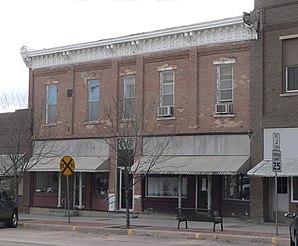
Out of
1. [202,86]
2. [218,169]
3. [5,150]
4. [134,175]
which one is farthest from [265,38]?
[5,150]

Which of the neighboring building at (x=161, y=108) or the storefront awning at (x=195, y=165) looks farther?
the neighboring building at (x=161, y=108)

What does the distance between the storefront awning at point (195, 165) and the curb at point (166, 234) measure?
389 centimetres

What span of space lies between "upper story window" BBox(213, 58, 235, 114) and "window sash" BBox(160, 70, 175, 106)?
2438 millimetres

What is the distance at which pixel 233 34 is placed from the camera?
26578mm

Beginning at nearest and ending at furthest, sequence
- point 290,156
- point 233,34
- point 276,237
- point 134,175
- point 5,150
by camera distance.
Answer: point 276,237, point 290,156, point 233,34, point 134,175, point 5,150

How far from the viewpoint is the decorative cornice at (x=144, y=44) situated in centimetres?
2662

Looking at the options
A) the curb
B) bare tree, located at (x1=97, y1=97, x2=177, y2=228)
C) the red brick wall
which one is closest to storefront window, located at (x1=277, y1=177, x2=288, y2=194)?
the red brick wall

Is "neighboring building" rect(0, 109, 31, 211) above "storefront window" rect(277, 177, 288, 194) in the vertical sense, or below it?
above

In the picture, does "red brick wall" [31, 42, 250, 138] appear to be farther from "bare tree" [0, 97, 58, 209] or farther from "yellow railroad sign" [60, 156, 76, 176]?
"yellow railroad sign" [60, 156, 76, 176]

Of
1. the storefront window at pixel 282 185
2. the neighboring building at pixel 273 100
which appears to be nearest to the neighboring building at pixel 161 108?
the neighboring building at pixel 273 100

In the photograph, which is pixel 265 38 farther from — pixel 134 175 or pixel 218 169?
pixel 134 175

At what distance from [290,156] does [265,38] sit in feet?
16.6

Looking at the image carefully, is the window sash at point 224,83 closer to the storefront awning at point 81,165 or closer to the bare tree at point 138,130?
the bare tree at point 138,130

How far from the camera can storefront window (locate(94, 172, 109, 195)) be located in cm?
3086
